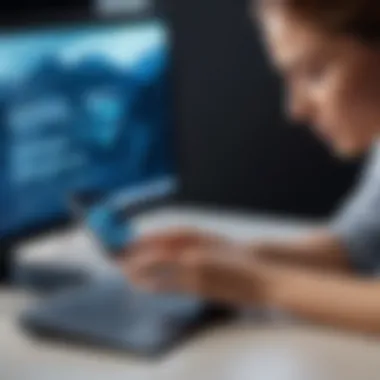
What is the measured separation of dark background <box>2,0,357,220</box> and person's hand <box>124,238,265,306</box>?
26.2 inches

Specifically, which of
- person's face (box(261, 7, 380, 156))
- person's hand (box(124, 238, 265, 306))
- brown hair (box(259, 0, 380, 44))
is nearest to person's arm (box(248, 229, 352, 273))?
person's hand (box(124, 238, 265, 306))

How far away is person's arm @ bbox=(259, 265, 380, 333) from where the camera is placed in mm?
1422

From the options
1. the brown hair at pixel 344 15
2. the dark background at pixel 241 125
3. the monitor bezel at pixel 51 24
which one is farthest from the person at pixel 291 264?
the dark background at pixel 241 125

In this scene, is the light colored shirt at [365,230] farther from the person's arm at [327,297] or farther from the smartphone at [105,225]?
the smartphone at [105,225]

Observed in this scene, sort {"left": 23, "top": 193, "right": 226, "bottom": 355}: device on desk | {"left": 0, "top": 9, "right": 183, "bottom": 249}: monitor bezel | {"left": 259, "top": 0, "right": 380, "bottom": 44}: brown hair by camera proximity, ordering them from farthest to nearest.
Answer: {"left": 0, "top": 9, "right": 183, "bottom": 249}: monitor bezel, {"left": 23, "top": 193, "right": 226, "bottom": 355}: device on desk, {"left": 259, "top": 0, "right": 380, "bottom": 44}: brown hair

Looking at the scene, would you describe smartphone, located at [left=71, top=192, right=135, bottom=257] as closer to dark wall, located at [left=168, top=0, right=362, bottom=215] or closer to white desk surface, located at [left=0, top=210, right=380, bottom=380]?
white desk surface, located at [left=0, top=210, right=380, bottom=380]

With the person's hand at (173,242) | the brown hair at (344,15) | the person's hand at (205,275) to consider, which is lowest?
the person's hand at (205,275)

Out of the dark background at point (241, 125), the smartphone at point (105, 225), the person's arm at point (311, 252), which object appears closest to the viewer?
the smartphone at point (105, 225)

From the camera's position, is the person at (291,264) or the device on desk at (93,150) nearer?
the person at (291,264)

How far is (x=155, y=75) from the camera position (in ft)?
5.96

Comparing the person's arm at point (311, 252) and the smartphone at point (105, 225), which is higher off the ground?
the person's arm at point (311, 252)

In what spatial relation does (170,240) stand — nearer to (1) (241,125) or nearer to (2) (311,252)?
(2) (311,252)

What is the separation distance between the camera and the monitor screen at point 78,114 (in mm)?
1530

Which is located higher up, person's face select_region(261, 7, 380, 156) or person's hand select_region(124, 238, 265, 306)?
person's face select_region(261, 7, 380, 156)
